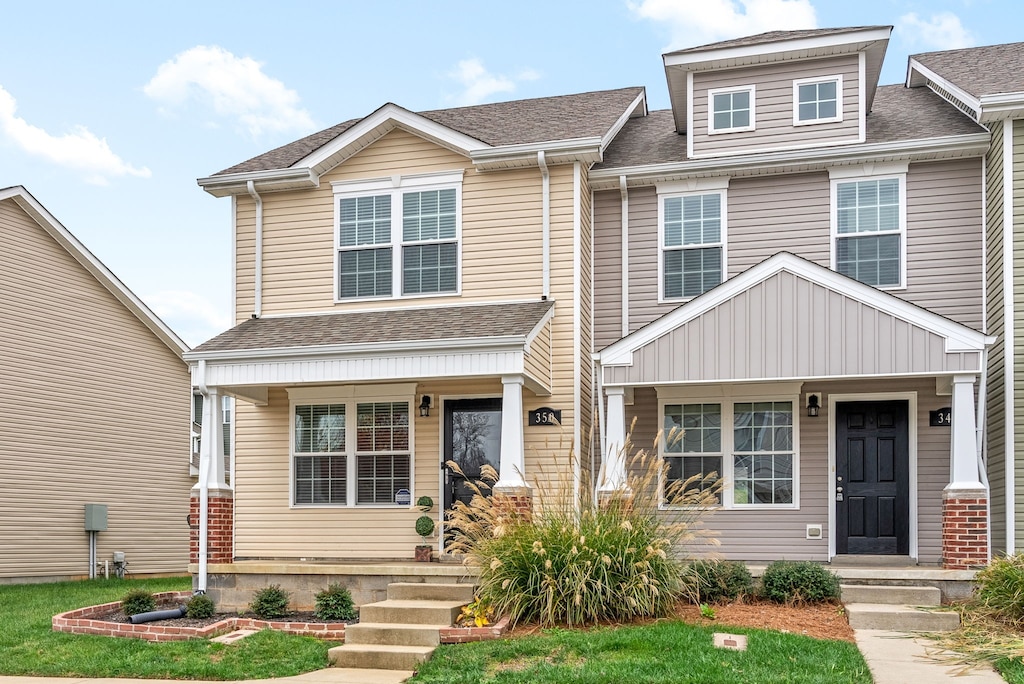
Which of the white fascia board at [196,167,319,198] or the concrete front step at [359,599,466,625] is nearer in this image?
the concrete front step at [359,599,466,625]

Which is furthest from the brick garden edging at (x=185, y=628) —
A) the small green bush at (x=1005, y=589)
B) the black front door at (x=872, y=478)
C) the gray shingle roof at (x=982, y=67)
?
the gray shingle roof at (x=982, y=67)

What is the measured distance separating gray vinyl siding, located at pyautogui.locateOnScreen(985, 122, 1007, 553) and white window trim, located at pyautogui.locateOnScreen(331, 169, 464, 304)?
255 inches

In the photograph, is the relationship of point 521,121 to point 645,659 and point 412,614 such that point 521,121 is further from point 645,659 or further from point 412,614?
point 645,659

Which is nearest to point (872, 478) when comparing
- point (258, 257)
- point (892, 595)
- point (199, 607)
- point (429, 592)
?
point (892, 595)

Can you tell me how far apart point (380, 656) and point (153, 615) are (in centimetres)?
322

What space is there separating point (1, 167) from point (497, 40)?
10237 millimetres

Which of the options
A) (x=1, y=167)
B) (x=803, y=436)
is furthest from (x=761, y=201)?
(x=1, y=167)

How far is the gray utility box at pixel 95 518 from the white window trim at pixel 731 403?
11.3m

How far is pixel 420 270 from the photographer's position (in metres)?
13.5

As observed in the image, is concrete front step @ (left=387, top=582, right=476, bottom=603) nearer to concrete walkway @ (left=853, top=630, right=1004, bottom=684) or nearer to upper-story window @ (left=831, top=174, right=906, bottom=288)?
concrete walkway @ (left=853, top=630, right=1004, bottom=684)

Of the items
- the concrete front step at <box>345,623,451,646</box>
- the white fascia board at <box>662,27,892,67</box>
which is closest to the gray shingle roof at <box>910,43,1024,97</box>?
the white fascia board at <box>662,27,892,67</box>

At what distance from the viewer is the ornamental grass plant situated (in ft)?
29.8

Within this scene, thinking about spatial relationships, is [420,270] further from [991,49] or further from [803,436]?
[991,49]

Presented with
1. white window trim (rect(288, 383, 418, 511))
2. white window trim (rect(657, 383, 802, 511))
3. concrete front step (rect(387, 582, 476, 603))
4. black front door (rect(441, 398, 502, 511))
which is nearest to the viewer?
concrete front step (rect(387, 582, 476, 603))
